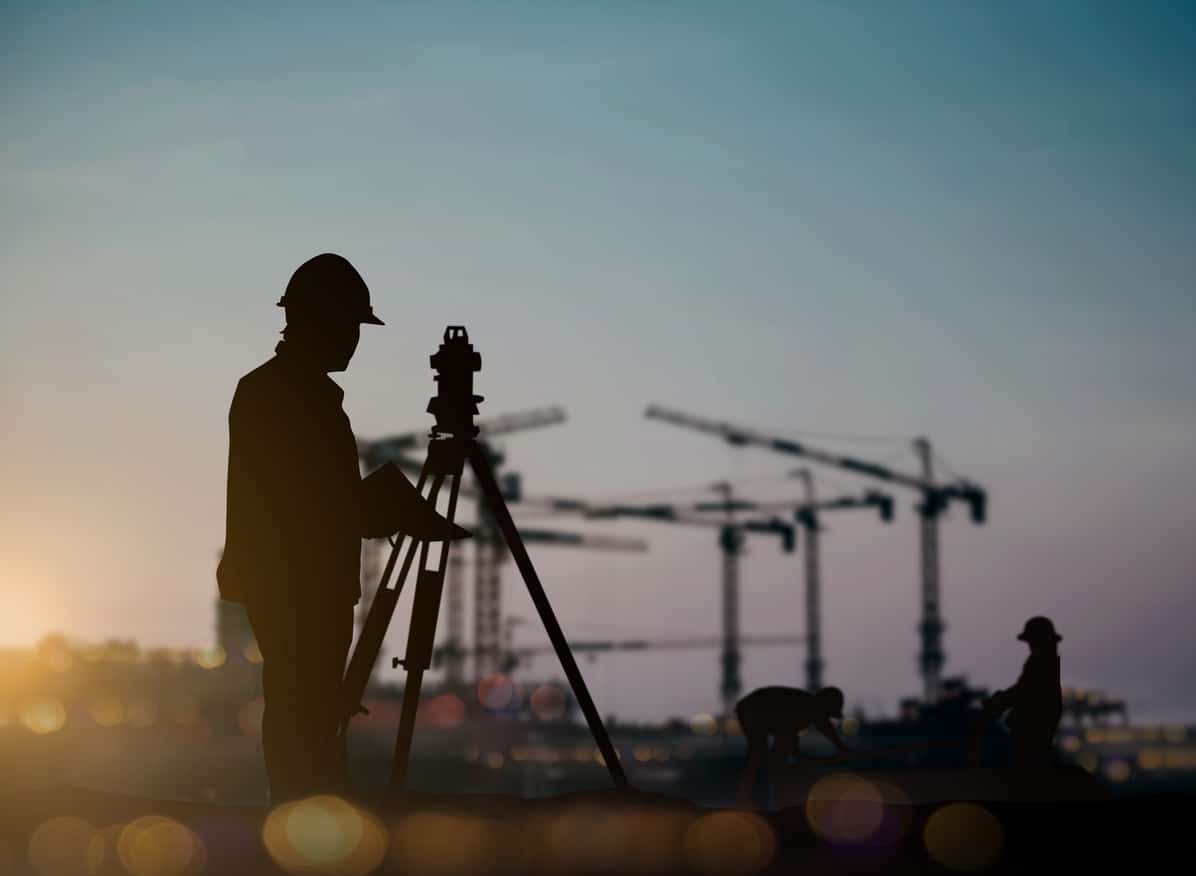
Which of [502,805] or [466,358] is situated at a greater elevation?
[466,358]

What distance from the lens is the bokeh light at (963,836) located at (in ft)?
23.0

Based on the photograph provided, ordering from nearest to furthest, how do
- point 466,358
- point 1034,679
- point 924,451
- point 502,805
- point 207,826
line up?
1. point 207,826
2. point 502,805
3. point 466,358
4. point 1034,679
5. point 924,451

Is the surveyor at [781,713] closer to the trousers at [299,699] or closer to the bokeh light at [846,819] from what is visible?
the bokeh light at [846,819]

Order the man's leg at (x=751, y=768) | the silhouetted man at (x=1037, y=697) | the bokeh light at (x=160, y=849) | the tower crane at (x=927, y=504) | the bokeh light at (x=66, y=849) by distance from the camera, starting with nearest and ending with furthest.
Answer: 1. the bokeh light at (x=160, y=849)
2. the bokeh light at (x=66, y=849)
3. the man's leg at (x=751, y=768)
4. the silhouetted man at (x=1037, y=697)
5. the tower crane at (x=927, y=504)

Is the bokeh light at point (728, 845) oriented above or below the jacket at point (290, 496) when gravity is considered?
Result: below

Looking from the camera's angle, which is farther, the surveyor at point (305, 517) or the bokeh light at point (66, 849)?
the surveyor at point (305, 517)

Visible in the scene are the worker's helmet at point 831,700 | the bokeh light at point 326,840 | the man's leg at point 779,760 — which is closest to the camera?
the bokeh light at point 326,840

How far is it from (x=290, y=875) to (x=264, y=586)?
1579 mm

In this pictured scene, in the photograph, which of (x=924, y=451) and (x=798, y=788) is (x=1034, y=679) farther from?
(x=924, y=451)

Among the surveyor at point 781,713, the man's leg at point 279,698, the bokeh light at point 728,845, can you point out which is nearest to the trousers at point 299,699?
the man's leg at point 279,698

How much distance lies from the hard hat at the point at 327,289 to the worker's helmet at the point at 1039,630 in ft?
22.9

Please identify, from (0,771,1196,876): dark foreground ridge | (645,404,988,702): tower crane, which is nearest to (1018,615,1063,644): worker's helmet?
(0,771,1196,876): dark foreground ridge

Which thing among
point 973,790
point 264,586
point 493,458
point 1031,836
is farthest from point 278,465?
point 493,458

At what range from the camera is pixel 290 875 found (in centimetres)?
669
